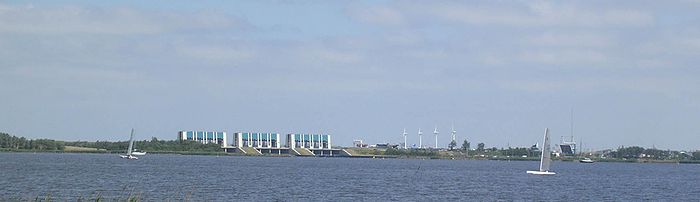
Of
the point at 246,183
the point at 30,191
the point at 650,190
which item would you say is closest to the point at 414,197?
the point at 246,183

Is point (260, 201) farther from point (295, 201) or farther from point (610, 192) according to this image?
point (610, 192)

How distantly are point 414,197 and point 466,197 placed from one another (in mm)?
4306

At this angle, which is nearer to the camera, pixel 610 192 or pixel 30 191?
pixel 30 191

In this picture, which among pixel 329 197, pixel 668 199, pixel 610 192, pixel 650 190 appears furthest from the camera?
pixel 650 190

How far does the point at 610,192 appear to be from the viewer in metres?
87.8

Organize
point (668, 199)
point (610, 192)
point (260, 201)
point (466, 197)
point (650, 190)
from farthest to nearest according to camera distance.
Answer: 1. point (650, 190)
2. point (610, 192)
3. point (668, 199)
4. point (466, 197)
5. point (260, 201)

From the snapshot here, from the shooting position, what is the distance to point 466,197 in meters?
72.3

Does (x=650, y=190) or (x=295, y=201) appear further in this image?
(x=650, y=190)

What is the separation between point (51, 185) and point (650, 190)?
50.6 metres

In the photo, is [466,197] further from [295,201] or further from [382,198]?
[295,201]

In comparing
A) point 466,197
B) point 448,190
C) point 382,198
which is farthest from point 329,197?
point 448,190

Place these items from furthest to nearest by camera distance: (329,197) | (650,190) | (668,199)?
1. (650,190)
2. (668,199)
3. (329,197)

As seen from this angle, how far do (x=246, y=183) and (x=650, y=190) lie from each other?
3564 cm

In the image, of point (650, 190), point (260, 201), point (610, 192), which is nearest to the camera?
point (260, 201)
